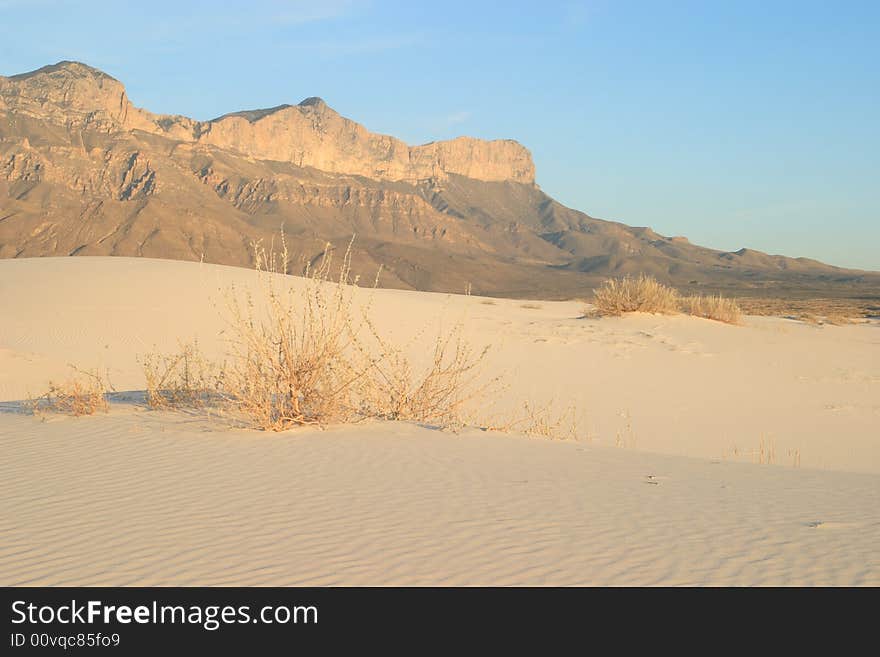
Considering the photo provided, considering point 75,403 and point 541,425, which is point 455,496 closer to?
point 541,425

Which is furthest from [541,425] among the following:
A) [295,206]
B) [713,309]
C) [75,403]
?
[295,206]

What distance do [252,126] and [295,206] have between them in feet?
123

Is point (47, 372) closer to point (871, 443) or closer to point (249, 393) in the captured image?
point (249, 393)

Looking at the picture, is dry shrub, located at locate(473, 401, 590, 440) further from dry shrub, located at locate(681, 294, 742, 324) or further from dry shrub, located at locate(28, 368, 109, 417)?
dry shrub, located at locate(681, 294, 742, 324)

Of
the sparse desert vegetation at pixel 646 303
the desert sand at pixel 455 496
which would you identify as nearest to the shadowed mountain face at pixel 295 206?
the sparse desert vegetation at pixel 646 303

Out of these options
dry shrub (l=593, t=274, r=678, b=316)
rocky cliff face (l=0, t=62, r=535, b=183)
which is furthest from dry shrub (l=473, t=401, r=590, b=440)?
rocky cliff face (l=0, t=62, r=535, b=183)

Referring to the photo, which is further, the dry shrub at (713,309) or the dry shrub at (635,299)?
the dry shrub at (713,309)

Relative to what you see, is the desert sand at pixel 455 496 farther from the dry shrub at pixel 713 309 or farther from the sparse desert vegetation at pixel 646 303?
the dry shrub at pixel 713 309

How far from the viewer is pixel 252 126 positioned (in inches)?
6467

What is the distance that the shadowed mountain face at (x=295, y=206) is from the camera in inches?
3430

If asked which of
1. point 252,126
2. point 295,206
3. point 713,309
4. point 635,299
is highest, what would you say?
point 252,126

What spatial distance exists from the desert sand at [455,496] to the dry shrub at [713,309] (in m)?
9.38

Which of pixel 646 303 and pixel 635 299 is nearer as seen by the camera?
pixel 646 303
